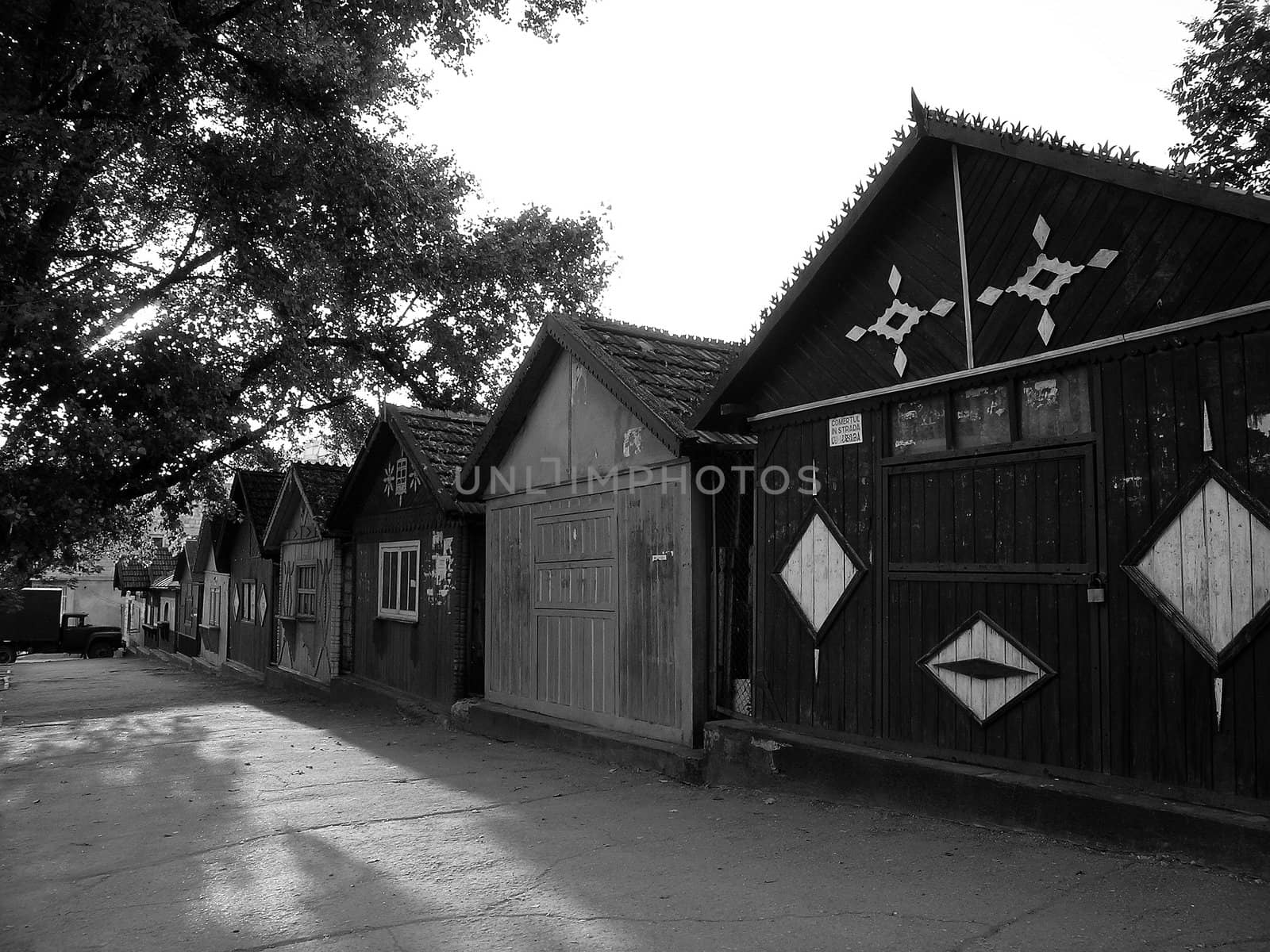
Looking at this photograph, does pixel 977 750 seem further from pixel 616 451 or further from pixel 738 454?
pixel 616 451

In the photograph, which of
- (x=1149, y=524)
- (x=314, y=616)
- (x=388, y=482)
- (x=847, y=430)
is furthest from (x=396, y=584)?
(x=1149, y=524)

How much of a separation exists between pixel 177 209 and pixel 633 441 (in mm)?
13588

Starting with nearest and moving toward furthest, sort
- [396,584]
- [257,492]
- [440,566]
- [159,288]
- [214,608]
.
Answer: [440,566] < [396,584] < [159,288] < [257,492] < [214,608]

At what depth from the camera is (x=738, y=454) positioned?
8930 millimetres

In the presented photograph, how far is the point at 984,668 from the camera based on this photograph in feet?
21.5

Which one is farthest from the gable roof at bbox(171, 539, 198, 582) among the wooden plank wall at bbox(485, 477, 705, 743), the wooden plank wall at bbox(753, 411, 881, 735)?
the wooden plank wall at bbox(753, 411, 881, 735)

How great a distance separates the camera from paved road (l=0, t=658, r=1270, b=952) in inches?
187

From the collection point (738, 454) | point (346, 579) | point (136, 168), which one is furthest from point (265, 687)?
point (738, 454)

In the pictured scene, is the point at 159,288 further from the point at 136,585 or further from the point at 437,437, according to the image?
the point at 136,585

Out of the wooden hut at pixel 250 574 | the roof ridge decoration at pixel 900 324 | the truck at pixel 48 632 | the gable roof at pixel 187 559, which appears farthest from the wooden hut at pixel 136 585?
the roof ridge decoration at pixel 900 324

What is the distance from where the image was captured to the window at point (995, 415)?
6.24 m

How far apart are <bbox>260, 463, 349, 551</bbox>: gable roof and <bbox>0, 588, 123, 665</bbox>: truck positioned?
93.1 ft

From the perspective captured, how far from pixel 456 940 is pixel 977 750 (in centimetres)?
364

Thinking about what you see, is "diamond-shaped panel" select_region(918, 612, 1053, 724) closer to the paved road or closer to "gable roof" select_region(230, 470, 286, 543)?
the paved road
